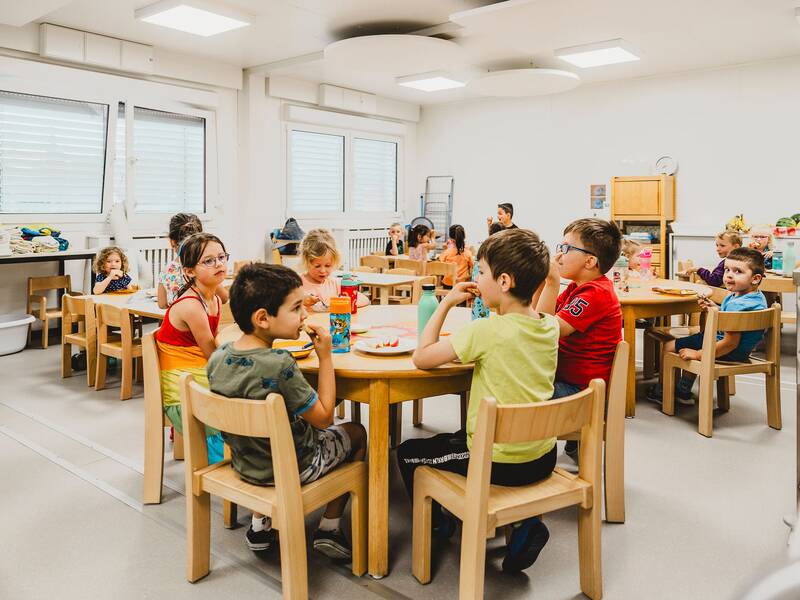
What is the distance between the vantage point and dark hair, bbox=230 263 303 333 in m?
1.82

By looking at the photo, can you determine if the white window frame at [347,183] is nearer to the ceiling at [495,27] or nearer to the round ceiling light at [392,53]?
the ceiling at [495,27]

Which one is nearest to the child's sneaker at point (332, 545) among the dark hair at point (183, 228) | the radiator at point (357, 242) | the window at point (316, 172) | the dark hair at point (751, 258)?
the dark hair at point (183, 228)

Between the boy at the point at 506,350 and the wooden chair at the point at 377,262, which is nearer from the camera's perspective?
the boy at the point at 506,350

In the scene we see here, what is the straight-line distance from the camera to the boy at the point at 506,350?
182 centimetres

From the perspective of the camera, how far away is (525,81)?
254 inches

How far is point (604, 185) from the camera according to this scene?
816cm

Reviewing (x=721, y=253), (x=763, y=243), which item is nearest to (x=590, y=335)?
(x=721, y=253)

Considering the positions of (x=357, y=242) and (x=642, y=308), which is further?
(x=357, y=242)

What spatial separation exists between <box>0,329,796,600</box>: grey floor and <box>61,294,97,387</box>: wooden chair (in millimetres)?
664

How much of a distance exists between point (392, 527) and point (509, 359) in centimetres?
92

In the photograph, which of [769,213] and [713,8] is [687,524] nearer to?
[713,8]

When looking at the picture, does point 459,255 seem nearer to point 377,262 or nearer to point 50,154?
point 377,262

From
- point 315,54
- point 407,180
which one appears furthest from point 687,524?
point 407,180

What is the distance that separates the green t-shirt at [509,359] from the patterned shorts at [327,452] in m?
0.46
